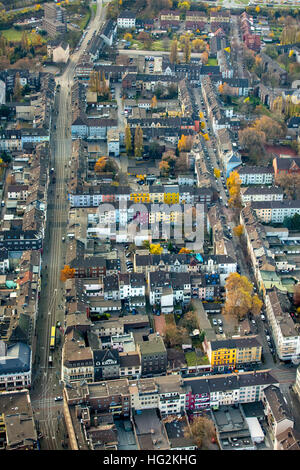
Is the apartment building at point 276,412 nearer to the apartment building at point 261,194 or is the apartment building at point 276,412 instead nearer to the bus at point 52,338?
the bus at point 52,338

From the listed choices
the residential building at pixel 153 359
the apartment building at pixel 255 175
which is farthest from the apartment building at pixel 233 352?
the apartment building at pixel 255 175

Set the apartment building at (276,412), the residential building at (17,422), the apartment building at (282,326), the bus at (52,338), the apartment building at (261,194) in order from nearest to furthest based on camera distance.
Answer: the residential building at (17,422) < the apartment building at (276,412) < the apartment building at (282,326) < the bus at (52,338) < the apartment building at (261,194)

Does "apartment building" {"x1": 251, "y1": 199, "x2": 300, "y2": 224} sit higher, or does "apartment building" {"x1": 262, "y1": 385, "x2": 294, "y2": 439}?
"apartment building" {"x1": 251, "y1": 199, "x2": 300, "y2": 224}

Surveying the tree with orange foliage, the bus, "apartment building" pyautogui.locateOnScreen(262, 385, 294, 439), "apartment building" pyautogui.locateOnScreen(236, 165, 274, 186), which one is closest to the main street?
the bus

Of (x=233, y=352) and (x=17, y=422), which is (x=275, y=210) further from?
(x=17, y=422)

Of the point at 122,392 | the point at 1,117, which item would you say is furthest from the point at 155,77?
the point at 122,392

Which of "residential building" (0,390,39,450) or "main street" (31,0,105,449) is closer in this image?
"residential building" (0,390,39,450)

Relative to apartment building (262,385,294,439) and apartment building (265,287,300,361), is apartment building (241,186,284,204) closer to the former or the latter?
apartment building (265,287,300,361)

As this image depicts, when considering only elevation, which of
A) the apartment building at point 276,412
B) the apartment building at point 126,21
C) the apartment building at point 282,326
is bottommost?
the apartment building at point 276,412
